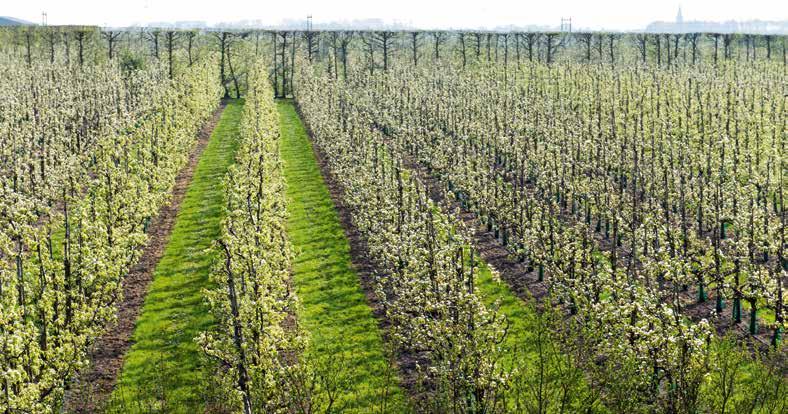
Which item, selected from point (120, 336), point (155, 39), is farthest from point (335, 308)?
point (155, 39)

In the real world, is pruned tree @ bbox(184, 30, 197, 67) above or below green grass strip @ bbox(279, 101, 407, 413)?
above

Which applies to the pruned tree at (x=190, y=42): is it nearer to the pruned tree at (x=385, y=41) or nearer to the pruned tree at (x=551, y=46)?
the pruned tree at (x=385, y=41)

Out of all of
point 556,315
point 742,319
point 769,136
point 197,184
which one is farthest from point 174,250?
point 769,136

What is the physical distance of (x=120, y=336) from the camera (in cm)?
4072

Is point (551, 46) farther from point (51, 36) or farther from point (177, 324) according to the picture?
point (177, 324)

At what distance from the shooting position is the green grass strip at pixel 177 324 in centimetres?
3412

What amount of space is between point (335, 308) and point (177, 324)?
8609 mm

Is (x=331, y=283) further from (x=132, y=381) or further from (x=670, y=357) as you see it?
(x=670, y=357)

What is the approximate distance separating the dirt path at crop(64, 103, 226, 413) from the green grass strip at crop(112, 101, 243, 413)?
1.56ft

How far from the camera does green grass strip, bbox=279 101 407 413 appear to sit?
112 feet

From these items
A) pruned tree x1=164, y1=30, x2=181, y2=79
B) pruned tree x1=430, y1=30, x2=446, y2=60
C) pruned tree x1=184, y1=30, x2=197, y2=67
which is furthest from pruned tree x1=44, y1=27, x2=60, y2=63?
pruned tree x1=430, y1=30, x2=446, y2=60

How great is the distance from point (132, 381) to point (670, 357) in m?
23.5

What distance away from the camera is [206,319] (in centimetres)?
4272

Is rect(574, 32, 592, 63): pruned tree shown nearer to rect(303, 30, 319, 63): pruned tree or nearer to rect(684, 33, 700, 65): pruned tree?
rect(684, 33, 700, 65): pruned tree
